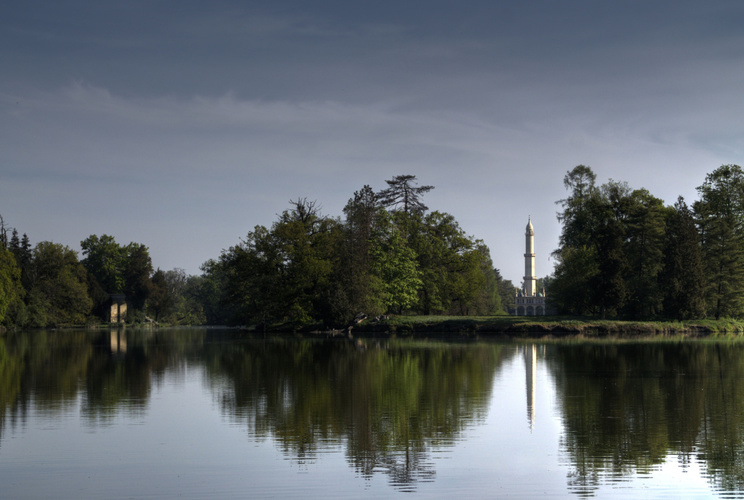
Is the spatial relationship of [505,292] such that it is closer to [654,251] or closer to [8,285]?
[654,251]

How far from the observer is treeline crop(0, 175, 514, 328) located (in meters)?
62.5

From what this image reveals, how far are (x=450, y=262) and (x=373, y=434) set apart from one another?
62939mm

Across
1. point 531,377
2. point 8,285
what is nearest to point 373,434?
point 531,377

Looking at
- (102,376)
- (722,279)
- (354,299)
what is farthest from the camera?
(722,279)

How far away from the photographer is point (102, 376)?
76.3ft

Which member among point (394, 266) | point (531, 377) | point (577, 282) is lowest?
point (531, 377)

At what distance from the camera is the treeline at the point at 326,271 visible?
62.5 m

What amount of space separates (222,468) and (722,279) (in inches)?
2539

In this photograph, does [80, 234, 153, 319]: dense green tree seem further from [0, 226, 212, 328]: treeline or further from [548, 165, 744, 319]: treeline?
[548, 165, 744, 319]: treeline

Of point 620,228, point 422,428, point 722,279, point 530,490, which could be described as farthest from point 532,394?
point 722,279

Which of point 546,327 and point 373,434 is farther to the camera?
point 546,327

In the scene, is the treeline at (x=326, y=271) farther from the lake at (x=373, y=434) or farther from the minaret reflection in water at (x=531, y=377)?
the lake at (x=373, y=434)

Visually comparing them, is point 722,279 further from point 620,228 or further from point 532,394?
point 532,394

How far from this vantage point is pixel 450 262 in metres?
75.1
